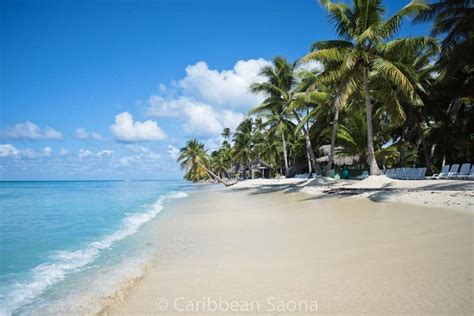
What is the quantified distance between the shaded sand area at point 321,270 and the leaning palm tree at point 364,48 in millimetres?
8354

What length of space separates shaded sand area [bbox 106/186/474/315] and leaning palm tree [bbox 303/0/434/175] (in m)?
8.35

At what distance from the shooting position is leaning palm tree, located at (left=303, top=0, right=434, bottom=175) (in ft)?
43.9

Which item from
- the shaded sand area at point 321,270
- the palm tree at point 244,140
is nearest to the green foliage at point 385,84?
the shaded sand area at point 321,270

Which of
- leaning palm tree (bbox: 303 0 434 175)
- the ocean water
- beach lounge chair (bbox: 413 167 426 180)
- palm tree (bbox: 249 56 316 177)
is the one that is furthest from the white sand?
palm tree (bbox: 249 56 316 177)

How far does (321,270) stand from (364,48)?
43.8ft

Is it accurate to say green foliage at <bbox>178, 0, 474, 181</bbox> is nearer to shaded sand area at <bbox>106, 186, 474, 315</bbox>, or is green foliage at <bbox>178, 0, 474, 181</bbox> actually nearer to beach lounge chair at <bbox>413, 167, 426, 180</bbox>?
beach lounge chair at <bbox>413, 167, 426, 180</bbox>

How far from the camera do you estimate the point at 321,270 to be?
12.3ft

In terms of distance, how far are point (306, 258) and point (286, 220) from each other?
12.5ft

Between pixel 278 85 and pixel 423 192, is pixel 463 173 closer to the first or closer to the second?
pixel 423 192

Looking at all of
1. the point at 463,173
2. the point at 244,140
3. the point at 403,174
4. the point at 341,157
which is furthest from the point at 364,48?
the point at 244,140

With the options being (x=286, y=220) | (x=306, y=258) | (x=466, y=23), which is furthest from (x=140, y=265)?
(x=466, y=23)

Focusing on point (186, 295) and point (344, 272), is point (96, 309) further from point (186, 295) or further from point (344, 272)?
point (344, 272)

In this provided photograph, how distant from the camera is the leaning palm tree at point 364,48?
13.4 meters

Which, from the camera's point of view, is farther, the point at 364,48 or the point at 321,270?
the point at 364,48
